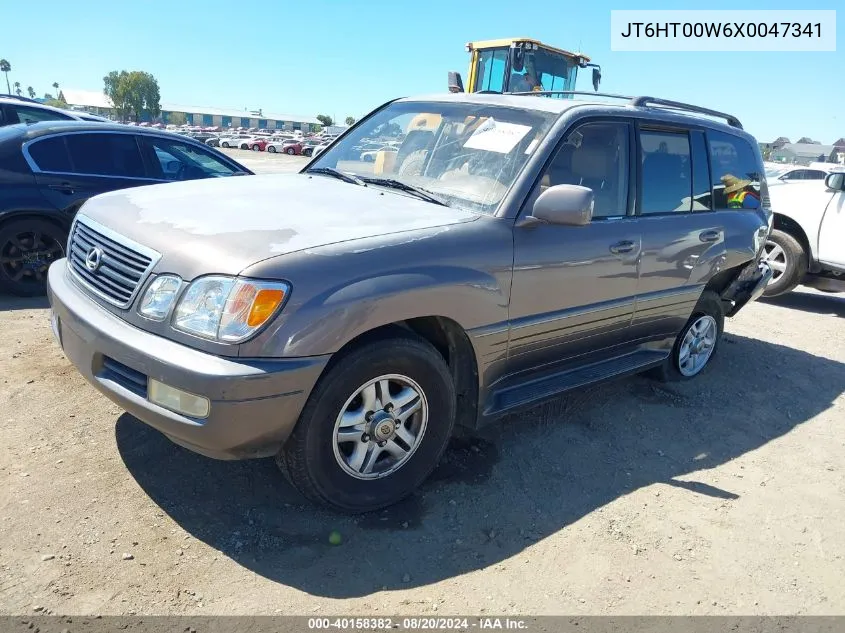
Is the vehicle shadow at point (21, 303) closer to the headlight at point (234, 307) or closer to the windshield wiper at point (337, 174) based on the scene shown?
the windshield wiper at point (337, 174)

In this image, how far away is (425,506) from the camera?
3.07 metres

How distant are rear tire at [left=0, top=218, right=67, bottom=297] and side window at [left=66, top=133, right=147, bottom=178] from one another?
63 cm

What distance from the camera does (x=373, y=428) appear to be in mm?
2832

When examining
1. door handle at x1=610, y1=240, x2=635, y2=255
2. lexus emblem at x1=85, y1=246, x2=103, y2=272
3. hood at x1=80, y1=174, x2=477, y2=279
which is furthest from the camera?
door handle at x1=610, y1=240, x2=635, y2=255

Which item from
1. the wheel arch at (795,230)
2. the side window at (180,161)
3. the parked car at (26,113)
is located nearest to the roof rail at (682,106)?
the wheel arch at (795,230)

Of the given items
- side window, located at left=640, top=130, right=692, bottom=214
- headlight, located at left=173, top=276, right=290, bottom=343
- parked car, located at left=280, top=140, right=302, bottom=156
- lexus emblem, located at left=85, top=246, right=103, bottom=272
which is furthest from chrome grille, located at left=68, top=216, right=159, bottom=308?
parked car, located at left=280, top=140, right=302, bottom=156

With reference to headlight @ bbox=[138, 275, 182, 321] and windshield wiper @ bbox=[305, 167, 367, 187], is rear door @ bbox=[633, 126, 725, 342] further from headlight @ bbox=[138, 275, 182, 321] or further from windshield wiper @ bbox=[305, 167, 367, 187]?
headlight @ bbox=[138, 275, 182, 321]

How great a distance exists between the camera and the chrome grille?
2693 mm

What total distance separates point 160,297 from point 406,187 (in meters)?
1.50

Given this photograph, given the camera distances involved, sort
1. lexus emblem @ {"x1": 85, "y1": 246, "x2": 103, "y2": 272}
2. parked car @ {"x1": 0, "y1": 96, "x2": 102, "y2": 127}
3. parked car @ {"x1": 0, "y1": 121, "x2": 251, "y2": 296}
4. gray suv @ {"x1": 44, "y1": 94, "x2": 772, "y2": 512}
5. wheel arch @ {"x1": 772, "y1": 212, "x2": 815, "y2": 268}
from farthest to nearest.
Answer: parked car @ {"x1": 0, "y1": 96, "x2": 102, "y2": 127} → wheel arch @ {"x1": 772, "y1": 212, "x2": 815, "y2": 268} → parked car @ {"x1": 0, "y1": 121, "x2": 251, "y2": 296} → lexus emblem @ {"x1": 85, "y1": 246, "x2": 103, "y2": 272} → gray suv @ {"x1": 44, "y1": 94, "x2": 772, "y2": 512}

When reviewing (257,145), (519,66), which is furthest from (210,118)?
(519,66)

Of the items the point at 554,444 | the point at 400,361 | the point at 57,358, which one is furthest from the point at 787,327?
the point at 57,358

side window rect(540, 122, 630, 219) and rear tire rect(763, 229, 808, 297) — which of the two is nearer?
side window rect(540, 122, 630, 219)

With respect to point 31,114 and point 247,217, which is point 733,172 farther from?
point 31,114
